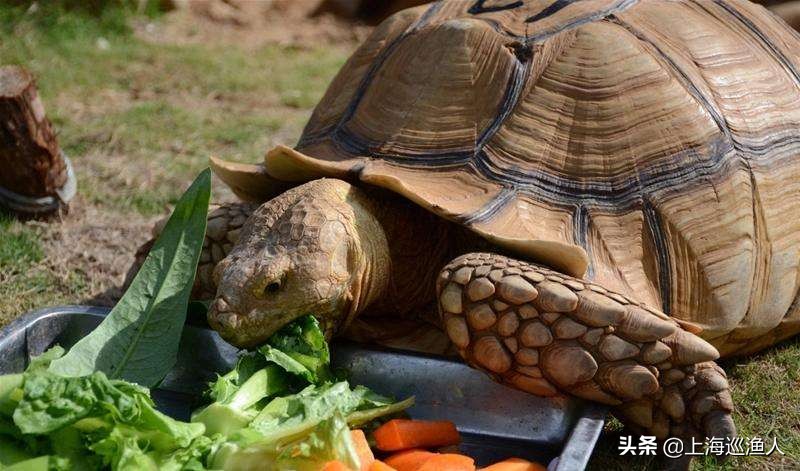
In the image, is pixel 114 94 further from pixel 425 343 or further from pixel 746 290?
pixel 746 290

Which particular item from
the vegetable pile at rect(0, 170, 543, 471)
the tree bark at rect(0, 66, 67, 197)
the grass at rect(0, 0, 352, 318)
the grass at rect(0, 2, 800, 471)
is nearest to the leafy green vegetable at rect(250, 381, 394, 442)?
the vegetable pile at rect(0, 170, 543, 471)

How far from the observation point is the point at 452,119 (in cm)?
321

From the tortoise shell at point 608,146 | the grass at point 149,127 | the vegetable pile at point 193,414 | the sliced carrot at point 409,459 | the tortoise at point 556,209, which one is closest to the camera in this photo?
the vegetable pile at point 193,414

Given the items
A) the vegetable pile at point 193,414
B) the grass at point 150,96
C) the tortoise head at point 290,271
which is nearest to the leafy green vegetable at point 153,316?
the vegetable pile at point 193,414

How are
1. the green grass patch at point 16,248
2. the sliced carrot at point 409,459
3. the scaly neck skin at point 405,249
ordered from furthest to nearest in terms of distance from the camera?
1. the green grass patch at point 16,248
2. the scaly neck skin at point 405,249
3. the sliced carrot at point 409,459

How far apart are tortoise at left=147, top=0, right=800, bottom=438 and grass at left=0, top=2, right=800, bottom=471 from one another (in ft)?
0.84

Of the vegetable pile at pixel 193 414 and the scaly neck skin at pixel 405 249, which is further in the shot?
the scaly neck skin at pixel 405 249

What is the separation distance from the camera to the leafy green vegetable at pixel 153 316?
2752 millimetres

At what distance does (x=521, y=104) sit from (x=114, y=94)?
182 inches

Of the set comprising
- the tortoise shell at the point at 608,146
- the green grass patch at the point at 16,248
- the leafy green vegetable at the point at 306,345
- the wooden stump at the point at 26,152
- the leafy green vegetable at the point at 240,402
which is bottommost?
the green grass patch at the point at 16,248

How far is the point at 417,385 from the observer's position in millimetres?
2910

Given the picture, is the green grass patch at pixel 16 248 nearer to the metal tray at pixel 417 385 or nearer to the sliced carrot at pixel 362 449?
the metal tray at pixel 417 385

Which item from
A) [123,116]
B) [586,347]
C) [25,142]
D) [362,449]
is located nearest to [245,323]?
[362,449]

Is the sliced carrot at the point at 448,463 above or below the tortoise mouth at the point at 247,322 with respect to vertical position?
below
